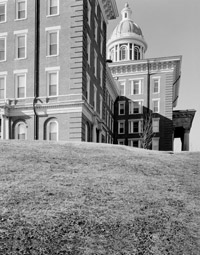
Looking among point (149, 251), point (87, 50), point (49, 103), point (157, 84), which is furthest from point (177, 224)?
point (157, 84)

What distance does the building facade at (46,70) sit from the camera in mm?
30641

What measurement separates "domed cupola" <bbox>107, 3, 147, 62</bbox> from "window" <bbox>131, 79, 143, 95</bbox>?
13242 mm

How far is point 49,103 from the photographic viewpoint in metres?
30.9

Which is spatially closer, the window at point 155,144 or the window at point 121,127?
the window at point 155,144

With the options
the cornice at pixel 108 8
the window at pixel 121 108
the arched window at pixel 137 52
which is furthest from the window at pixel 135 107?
the cornice at pixel 108 8

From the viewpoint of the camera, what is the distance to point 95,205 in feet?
29.2

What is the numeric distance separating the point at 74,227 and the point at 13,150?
609 centimetres

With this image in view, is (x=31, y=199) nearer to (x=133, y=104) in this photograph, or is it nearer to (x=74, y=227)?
(x=74, y=227)

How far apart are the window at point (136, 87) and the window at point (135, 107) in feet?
5.02

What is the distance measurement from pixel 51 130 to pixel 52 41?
23.7 ft

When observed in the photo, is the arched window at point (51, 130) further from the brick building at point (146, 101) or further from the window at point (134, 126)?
the window at point (134, 126)

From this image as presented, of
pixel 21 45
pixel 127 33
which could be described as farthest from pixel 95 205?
pixel 127 33

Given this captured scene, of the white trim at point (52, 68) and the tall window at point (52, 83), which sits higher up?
the white trim at point (52, 68)

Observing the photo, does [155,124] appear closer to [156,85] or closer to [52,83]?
[156,85]
